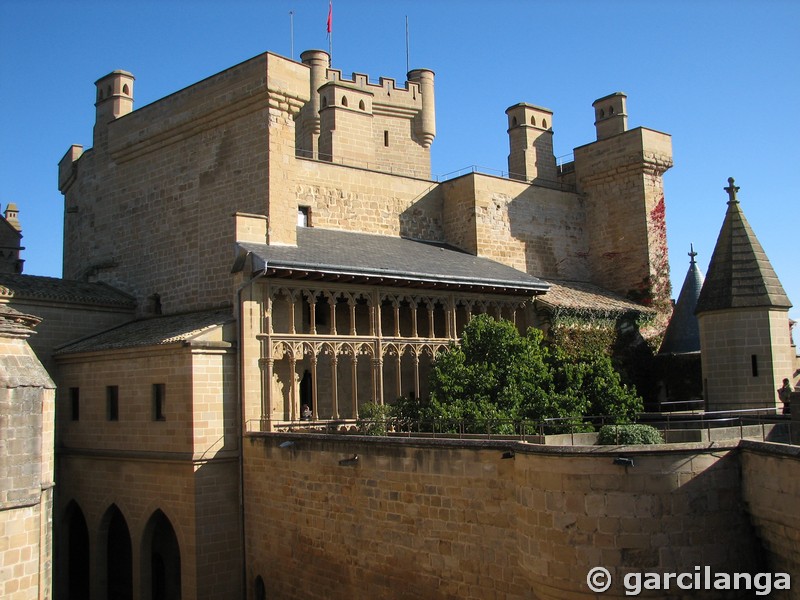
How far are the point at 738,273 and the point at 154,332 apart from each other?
1445 cm

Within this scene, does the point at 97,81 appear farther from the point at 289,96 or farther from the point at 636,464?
the point at 636,464

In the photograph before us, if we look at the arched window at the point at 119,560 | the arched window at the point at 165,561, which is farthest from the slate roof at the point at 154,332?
the arched window at the point at 119,560

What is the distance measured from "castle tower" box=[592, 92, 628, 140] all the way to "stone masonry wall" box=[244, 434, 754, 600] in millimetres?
19466

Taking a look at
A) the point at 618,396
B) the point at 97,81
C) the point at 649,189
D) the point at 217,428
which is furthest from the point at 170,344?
the point at 649,189

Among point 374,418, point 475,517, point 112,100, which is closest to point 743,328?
point 374,418

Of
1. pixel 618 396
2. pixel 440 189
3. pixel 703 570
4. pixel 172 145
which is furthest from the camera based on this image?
pixel 440 189

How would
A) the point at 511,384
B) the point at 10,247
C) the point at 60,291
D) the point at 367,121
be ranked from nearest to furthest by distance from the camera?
the point at 511,384
the point at 60,291
the point at 367,121
the point at 10,247

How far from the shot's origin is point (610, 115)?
102 ft

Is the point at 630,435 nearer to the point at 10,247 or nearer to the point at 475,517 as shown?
the point at 475,517

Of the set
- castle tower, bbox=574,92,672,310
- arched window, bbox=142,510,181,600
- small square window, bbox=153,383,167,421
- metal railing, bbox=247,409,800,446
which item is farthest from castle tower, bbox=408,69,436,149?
arched window, bbox=142,510,181,600

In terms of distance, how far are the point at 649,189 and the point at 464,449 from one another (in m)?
18.9

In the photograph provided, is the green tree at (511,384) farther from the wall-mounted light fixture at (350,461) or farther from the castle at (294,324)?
the castle at (294,324)

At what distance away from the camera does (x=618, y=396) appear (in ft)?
62.0

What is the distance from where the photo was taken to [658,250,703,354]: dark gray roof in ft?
85.1
